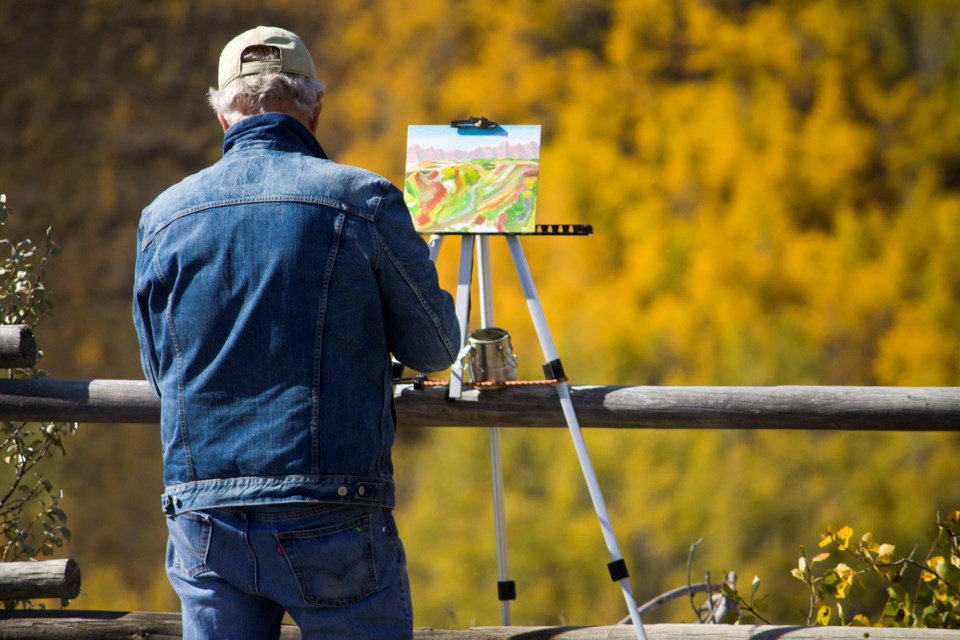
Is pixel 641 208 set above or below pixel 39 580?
above

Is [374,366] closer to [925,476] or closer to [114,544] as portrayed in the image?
[925,476]

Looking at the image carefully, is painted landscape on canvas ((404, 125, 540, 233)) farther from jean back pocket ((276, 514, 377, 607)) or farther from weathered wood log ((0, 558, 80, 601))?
weathered wood log ((0, 558, 80, 601))

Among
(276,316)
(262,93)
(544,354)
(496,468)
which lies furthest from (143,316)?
(496,468)

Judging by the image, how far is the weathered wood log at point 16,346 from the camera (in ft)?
7.83

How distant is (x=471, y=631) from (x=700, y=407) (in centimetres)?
74

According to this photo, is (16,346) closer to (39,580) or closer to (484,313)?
(39,580)

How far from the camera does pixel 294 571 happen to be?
1501 mm

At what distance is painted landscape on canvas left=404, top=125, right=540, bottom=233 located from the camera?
229cm

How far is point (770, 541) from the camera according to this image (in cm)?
604

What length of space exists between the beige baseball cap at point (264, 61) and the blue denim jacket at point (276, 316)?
80 mm

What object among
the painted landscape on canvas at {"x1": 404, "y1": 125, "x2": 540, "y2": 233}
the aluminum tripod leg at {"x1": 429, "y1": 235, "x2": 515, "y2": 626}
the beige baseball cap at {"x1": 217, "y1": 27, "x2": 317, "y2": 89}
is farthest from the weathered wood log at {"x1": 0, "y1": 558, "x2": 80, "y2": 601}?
the beige baseball cap at {"x1": 217, "y1": 27, "x2": 317, "y2": 89}

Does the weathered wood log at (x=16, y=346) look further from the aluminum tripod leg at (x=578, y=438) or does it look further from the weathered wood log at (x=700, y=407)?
the aluminum tripod leg at (x=578, y=438)

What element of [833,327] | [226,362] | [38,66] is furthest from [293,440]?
[38,66]

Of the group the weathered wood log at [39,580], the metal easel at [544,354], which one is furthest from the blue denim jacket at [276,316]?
the weathered wood log at [39,580]
